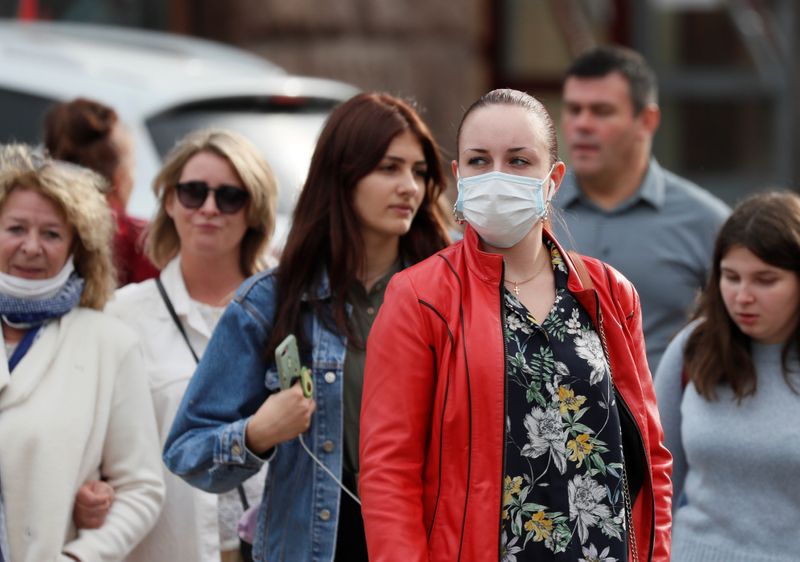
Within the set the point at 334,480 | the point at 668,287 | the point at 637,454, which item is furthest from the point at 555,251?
the point at 668,287

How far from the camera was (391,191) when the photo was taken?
381cm

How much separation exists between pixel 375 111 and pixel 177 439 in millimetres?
958

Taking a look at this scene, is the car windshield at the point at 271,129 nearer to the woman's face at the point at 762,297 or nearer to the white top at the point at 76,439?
the white top at the point at 76,439

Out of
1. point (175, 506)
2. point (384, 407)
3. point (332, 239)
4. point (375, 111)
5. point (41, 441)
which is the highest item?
point (375, 111)

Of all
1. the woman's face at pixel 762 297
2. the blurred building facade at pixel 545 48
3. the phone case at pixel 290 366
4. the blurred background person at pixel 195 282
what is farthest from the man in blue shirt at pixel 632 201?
the blurred building facade at pixel 545 48

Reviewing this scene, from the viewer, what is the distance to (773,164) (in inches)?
516

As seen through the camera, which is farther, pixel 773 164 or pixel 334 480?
pixel 773 164

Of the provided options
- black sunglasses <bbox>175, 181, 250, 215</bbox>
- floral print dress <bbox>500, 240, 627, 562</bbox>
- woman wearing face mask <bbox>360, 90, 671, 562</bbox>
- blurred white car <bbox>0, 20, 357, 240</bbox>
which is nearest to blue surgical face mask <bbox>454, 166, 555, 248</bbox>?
woman wearing face mask <bbox>360, 90, 671, 562</bbox>

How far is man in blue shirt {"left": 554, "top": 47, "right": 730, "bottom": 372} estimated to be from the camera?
5.41 metres

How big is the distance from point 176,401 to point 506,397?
152cm

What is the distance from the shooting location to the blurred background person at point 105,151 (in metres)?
5.31

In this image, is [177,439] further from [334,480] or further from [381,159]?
[381,159]

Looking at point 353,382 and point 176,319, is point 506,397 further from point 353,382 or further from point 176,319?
point 176,319

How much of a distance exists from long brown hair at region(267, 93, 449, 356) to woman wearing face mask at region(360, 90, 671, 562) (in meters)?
0.50
